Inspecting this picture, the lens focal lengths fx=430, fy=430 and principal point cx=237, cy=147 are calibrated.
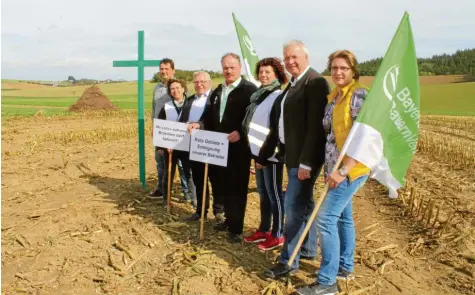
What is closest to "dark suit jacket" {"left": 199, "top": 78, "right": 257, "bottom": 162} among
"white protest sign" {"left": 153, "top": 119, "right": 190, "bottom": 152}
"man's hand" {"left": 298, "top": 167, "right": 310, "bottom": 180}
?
"white protest sign" {"left": 153, "top": 119, "right": 190, "bottom": 152}

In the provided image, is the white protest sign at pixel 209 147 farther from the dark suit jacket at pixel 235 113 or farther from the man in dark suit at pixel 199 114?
the man in dark suit at pixel 199 114

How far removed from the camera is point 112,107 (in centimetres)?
2872

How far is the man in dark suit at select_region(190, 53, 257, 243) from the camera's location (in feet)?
17.3

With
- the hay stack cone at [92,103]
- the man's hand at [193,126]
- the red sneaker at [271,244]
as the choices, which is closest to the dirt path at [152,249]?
the red sneaker at [271,244]

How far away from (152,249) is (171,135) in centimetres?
167

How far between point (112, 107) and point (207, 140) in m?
24.7

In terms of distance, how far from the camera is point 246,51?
7.59 metres

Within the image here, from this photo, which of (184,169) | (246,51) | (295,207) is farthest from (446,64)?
(295,207)

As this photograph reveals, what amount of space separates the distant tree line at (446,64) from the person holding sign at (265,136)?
7593 cm

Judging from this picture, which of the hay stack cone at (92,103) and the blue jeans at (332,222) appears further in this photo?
the hay stack cone at (92,103)

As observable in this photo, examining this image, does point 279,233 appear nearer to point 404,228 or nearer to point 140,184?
point 404,228

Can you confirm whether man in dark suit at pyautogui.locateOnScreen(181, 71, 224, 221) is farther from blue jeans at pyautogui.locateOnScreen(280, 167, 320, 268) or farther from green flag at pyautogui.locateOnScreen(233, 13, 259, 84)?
blue jeans at pyautogui.locateOnScreen(280, 167, 320, 268)

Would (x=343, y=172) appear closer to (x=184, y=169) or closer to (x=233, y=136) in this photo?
(x=233, y=136)

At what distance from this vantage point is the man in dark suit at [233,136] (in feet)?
17.3
